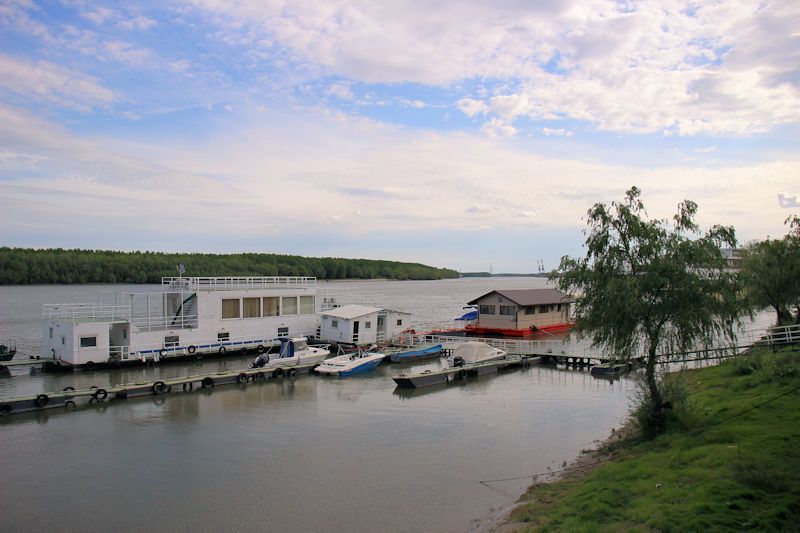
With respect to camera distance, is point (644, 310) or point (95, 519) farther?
point (644, 310)

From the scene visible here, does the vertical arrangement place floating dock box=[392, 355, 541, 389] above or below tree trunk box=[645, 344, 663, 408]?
below

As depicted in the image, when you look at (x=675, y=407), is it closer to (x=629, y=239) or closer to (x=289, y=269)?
(x=629, y=239)

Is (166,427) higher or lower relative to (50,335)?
lower

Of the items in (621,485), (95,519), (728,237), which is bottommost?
(95,519)

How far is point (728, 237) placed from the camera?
58.1 ft

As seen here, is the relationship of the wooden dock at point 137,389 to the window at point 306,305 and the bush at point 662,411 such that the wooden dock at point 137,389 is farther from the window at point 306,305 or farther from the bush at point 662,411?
the bush at point 662,411

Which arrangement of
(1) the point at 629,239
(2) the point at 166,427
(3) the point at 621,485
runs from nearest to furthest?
1. (3) the point at 621,485
2. (1) the point at 629,239
3. (2) the point at 166,427

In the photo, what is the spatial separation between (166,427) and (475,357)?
19469 mm

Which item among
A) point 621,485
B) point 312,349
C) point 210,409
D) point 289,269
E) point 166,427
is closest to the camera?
point 621,485

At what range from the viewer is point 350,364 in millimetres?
35688

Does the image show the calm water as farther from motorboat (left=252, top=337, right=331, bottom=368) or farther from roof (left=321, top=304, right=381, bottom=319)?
roof (left=321, top=304, right=381, bottom=319)

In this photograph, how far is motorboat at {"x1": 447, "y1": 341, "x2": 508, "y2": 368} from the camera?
3612 centimetres

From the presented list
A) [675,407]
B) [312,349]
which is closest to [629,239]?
[675,407]

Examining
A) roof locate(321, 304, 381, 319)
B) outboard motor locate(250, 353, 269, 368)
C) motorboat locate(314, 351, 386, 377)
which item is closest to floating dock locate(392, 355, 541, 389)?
motorboat locate(314, 351, 386, 377)
